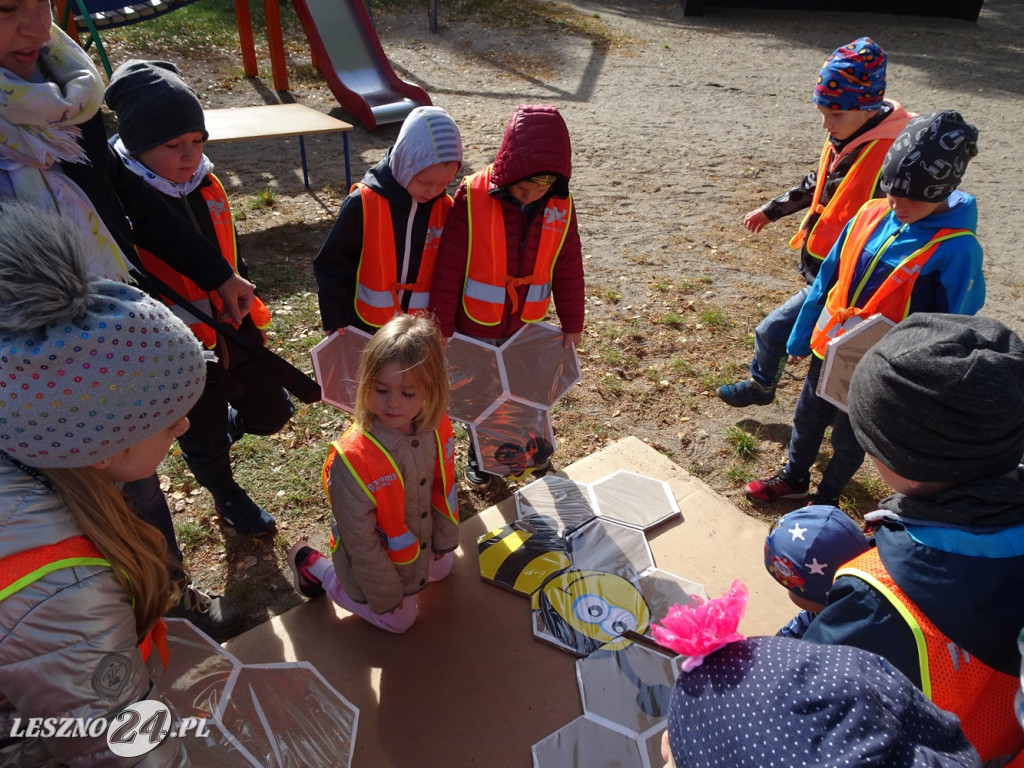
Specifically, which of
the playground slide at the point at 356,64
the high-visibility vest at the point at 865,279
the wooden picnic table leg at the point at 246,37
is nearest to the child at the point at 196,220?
the high-visibility vest at the point at 865,279

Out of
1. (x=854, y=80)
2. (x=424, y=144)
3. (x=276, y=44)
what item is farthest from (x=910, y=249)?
(x=276, y=44)

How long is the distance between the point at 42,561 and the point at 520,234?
198 cm

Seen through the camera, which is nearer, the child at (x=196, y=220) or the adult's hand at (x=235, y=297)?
the child at (x=196, y=220)

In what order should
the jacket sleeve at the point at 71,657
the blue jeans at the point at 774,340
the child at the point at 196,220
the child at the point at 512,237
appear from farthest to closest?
the blue jeans at the point at 774,340
the child at the point at 512,237
the child at the point at 196,220
the jacket sleeve at the point at 71,657

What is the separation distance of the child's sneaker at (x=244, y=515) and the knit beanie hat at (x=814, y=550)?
2004mm

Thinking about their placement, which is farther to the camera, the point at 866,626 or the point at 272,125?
the point at 272,125

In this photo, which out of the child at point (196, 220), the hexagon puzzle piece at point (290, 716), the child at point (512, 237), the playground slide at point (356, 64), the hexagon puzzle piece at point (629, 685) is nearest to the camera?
the hexagon puzzle piece at point (290, 716)

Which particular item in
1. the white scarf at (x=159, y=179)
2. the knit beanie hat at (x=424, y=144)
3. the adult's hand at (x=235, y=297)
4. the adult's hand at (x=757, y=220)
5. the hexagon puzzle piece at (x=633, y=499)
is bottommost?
the hexagon puzzle piece at (x=633, y=499)

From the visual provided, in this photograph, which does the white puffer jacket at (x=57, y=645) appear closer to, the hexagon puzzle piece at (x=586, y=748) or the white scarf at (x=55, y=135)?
the white scarf at (x=55, y=135)

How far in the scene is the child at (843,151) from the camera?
3.09m

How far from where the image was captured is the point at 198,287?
8.02ft

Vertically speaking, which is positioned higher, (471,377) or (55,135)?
(55,135)

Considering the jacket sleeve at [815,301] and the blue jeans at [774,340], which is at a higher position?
the jacket sleeve at [815,301]

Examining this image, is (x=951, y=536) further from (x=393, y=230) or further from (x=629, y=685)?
(x=393, y=230)
